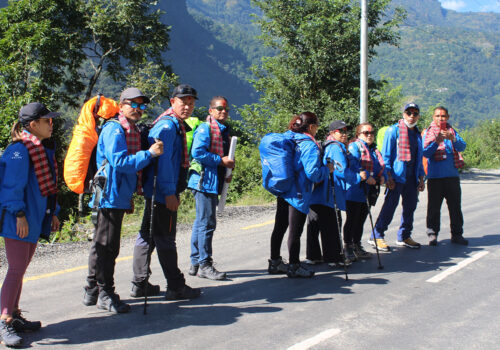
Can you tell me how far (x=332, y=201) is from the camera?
6074 millimetres

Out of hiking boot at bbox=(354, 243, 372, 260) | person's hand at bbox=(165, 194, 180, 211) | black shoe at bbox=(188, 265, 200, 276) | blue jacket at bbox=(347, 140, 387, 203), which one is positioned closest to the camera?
person's hand at bbox=(165, 194, 180, 211)

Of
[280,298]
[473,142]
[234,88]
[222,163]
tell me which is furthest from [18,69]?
[234,88]

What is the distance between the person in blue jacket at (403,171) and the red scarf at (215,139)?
8.97 ft

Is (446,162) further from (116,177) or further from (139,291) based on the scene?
(116,177)

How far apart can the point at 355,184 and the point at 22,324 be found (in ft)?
14.0

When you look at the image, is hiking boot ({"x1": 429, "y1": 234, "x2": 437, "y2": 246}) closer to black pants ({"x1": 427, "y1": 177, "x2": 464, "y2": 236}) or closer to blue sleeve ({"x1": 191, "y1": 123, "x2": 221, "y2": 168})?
Result: black pants ({"x1": 427, "y1": 177, "x2": 464, "y2": 236})

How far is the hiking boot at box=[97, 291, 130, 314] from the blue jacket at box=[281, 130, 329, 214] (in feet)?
7.00

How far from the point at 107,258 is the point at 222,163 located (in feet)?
5.72

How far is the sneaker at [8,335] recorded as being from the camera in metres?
3.85

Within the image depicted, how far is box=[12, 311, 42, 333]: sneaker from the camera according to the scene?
413 centimetres

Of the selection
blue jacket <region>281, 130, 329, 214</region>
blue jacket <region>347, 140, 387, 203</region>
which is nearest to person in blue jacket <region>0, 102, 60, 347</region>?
blue jacket <region>281, 130, 329, 214</region>

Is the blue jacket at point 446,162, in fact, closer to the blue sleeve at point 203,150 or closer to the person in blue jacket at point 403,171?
the person in blue jacket at point 403,171

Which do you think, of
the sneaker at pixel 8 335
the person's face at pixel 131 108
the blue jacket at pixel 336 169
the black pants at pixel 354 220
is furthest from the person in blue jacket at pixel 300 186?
the sneaker at pixel 8 335

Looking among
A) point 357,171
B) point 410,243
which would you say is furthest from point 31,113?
point 410,243
